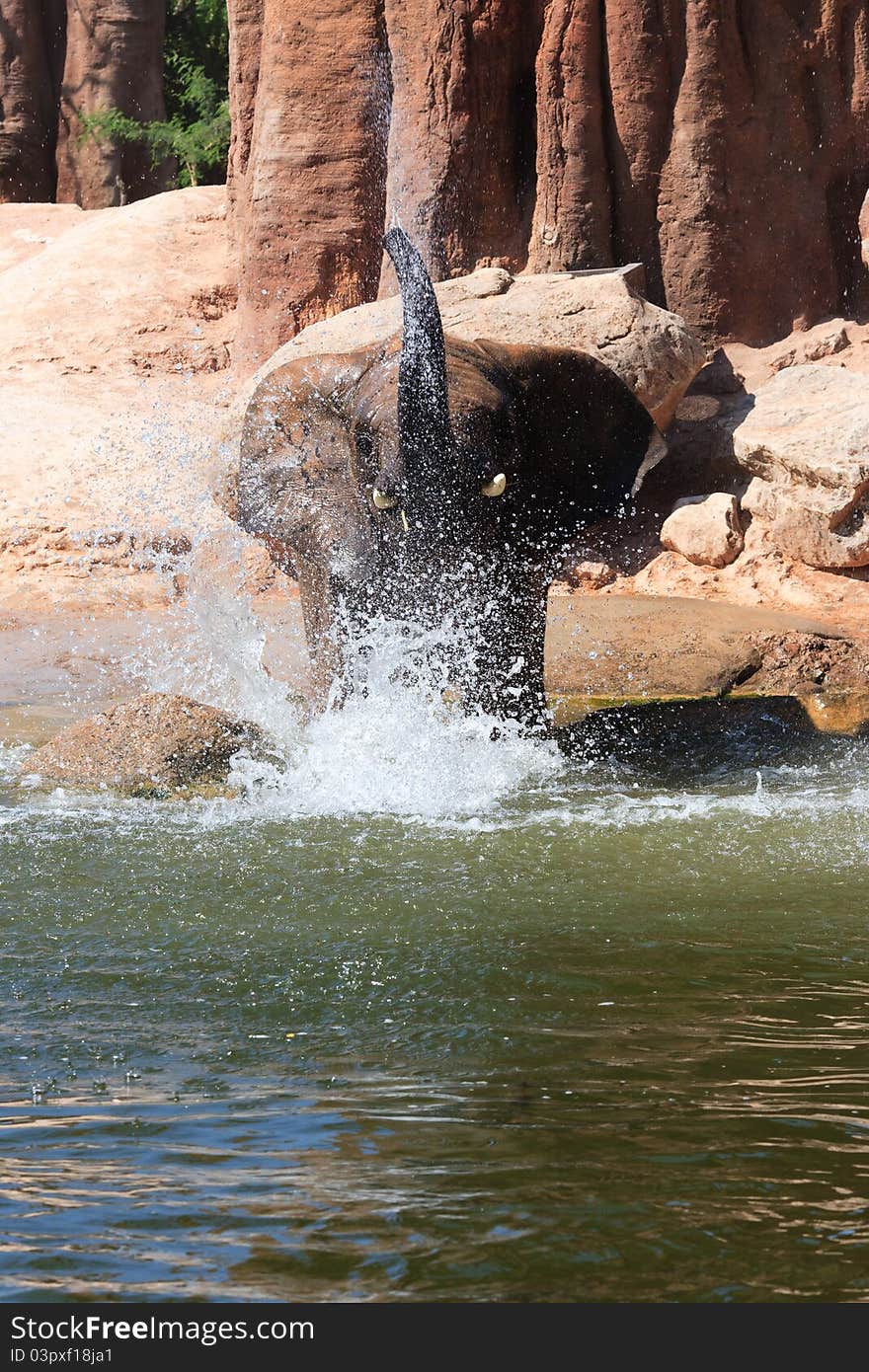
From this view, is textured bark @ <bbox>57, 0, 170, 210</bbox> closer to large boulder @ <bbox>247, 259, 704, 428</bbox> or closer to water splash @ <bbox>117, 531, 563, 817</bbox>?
large boulder @ <bbox>247, 259, 704, 428</bbox>

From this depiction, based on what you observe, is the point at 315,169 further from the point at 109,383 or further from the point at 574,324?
the point at 574,324

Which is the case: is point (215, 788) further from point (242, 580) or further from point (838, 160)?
point (838, 160)

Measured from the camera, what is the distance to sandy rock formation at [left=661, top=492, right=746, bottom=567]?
11242mm

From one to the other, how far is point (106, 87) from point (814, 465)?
15198 millimetres

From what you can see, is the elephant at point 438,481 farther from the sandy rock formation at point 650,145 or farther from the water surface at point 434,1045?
the sandy rock formation at point 650,145

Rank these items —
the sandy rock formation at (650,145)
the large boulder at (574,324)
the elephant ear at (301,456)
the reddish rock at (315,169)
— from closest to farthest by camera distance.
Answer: the elephant ear at (301,456) → the large boulder at (574,324) → the sandy rock formation at (650,145) → the reddish rock at (315,169)

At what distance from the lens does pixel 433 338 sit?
267 inches

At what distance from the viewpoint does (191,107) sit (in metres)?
24.0

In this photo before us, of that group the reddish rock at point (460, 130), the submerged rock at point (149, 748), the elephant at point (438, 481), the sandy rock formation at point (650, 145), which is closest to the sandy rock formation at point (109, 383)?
the reddish rock at point (460, 130)

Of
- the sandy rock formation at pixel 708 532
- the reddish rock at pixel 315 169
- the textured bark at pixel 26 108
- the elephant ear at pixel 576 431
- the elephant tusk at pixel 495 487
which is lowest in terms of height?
the sandy rock formation at pixel 708 532

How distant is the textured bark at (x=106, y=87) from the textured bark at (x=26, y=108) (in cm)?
33

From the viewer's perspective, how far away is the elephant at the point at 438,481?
6.81 m

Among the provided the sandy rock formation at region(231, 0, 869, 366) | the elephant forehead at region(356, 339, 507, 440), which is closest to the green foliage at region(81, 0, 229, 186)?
the sandy rock formation at region(231, 0, 869, 366)

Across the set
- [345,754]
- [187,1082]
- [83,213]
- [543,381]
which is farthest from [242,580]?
[83,213]
